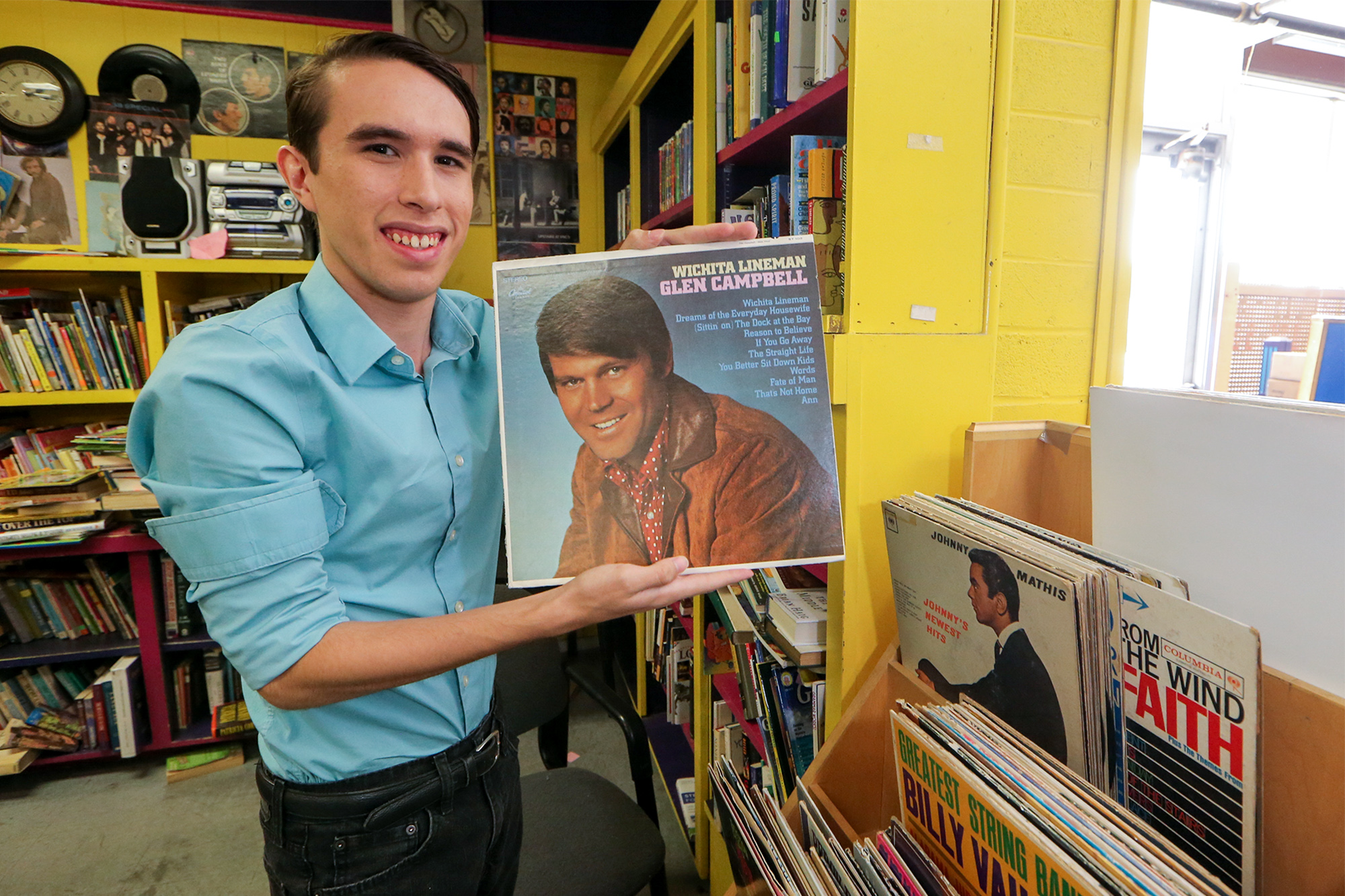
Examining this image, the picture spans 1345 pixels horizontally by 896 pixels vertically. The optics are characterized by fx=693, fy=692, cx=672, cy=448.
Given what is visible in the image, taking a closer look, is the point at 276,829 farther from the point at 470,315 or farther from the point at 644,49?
the point at 644,49

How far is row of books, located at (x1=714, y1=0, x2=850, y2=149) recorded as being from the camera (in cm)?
115

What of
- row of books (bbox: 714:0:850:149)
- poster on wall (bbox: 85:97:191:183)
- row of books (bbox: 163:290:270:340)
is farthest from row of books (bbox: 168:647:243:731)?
row of books (bbox: 714:0:850:149)

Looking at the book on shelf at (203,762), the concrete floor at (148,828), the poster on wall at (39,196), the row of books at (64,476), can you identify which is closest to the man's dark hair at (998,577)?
the concrete floor at (148,828)

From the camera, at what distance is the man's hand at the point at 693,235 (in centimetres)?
87

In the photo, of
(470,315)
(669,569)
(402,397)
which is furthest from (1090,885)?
(470,315)

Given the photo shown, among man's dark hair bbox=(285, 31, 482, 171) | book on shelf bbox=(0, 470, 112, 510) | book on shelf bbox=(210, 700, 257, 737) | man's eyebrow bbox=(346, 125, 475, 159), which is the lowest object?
book on shelf bbox=(210, 700, 257, 737)

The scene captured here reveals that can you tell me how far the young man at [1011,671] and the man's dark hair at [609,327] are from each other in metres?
0.45

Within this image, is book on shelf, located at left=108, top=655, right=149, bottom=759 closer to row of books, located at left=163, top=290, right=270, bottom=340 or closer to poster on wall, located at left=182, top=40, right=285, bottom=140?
row of books, located at left=163, top=290, right=270, bottom=340

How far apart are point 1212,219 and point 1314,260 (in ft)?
1.32

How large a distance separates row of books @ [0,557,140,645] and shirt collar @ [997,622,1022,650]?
2884 millimetres

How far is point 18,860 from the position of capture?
2.04 metres

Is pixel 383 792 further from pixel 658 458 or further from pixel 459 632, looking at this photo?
pixel 658 458

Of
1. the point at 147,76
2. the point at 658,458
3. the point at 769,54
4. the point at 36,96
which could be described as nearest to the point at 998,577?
the point at 658,458

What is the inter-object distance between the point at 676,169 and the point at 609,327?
58.0 inches
